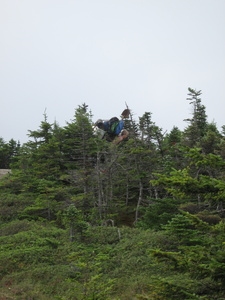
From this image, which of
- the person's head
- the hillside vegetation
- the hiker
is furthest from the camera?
the person's head

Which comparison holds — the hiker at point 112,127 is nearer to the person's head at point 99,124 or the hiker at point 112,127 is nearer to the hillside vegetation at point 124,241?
the person's head at point 99,124

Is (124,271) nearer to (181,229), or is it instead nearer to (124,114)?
(181,229)

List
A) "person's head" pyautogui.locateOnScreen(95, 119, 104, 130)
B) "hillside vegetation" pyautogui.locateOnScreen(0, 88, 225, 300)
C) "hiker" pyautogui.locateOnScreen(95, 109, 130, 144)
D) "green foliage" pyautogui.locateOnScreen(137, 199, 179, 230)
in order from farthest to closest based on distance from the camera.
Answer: "person's head" pyautogui.locateOnScreen(95, 119, 104, 130) < "hiker" pyautogui.locateOnScreen(95, 109, 130, 144) < "green foliage" pyautogui.locateOnScreen(137, 199, 179, 230) < "hillside vegetation" pyautogui.locateOnScreen(0, 88, 225, 300)

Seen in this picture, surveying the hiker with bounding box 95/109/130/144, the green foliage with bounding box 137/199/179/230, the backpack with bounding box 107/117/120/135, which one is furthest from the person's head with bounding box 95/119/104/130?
the green foliage with bounding box 137/199/179/230

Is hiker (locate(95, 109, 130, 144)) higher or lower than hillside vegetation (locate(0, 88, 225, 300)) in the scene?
higher

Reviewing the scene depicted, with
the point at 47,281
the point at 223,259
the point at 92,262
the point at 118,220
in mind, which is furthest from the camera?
the point at 118,220

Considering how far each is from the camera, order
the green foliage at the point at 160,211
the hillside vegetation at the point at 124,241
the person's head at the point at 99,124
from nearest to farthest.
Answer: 1. the hillside vegetation at the point at 124,241
2. the green foliage at the point at 160,211
3. the person's head at the point at 99,124

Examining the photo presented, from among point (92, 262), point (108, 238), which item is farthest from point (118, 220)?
point (92, 262)

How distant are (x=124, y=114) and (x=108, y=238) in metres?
23.6

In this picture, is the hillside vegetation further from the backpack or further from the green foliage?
the backpack

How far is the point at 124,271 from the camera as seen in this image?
33.8 ft

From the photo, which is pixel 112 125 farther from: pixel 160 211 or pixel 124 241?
pixel 124 241

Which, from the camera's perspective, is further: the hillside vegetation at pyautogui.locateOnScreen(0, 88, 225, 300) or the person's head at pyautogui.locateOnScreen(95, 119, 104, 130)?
the person's head at pyautogui.locateOnScreen(95, 119, 104, 130)

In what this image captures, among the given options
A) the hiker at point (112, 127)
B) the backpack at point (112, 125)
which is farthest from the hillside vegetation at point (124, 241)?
the backpack at point (112, 125)
